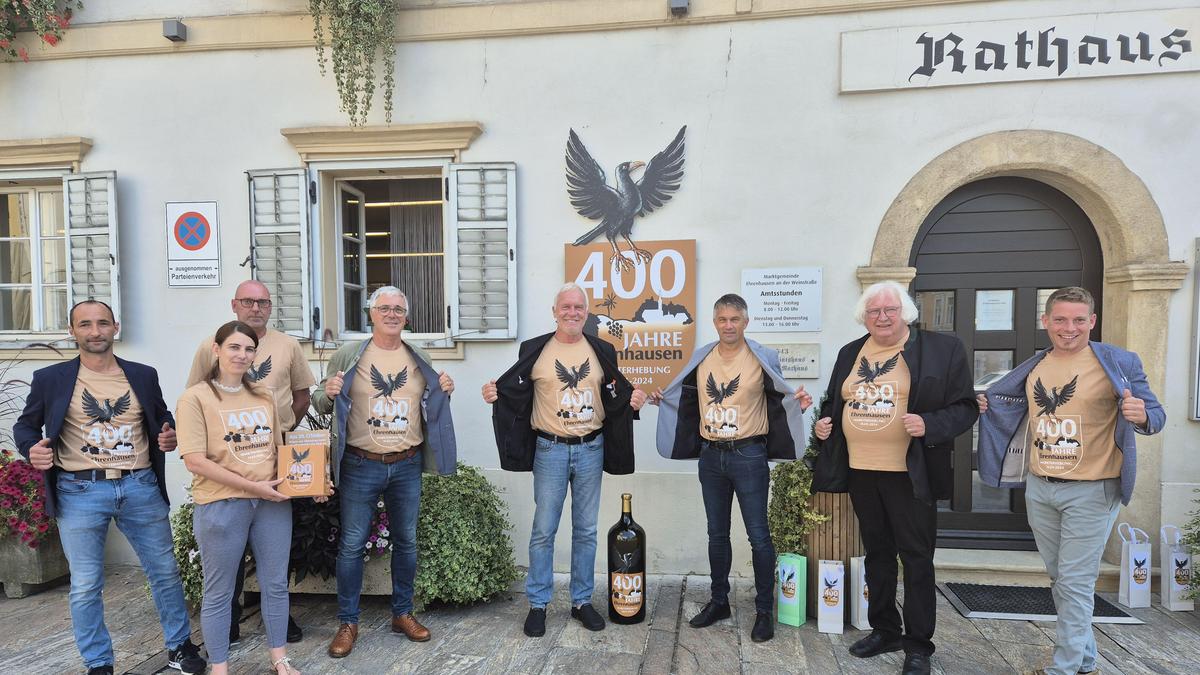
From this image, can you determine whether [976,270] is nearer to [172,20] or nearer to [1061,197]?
[1061,197]

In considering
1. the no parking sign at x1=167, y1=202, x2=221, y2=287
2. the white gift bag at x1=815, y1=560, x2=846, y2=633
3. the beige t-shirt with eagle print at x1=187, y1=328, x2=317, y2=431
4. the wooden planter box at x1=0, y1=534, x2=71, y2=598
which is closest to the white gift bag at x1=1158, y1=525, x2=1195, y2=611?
the white gift bag at x1=815, y1=560, x2=846, y2=633

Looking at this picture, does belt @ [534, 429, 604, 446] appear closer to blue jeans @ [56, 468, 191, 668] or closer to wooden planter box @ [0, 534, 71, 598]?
blue jeans @ [56, 468, 191, 668]

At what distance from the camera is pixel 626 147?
438 cm

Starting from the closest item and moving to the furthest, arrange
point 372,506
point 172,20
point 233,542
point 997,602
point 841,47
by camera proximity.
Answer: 1. point 233,542
2. point 372,506
3. point 997,602
4. point 841,47
5. point 172,20

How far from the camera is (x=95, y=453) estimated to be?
289 centimetres

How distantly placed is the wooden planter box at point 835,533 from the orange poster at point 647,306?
1.31 m

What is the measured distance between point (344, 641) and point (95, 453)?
5.04 ft

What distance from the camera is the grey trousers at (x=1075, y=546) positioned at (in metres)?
2.77

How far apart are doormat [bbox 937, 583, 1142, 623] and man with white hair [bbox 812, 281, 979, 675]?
3.17ft

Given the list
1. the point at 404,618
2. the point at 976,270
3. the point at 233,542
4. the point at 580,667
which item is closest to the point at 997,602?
the point at 976,270

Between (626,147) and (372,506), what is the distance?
2.89 meters

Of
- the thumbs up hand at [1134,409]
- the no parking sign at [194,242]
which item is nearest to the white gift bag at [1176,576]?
the thumbs up hand at [1134,409]

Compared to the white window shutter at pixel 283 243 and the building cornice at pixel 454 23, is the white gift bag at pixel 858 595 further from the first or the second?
the white window shutter at pixel 283 243

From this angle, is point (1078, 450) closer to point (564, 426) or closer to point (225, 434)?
point (564, 426)
